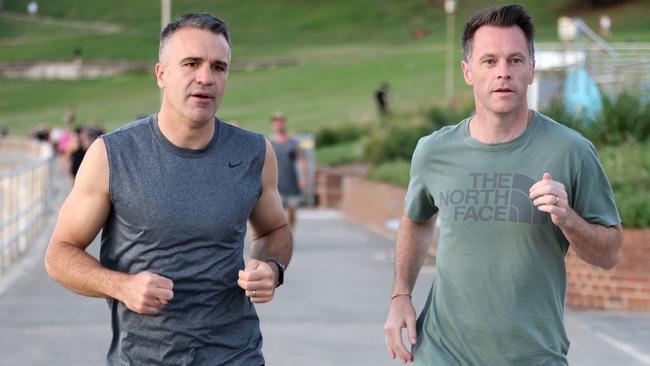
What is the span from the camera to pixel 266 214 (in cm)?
521

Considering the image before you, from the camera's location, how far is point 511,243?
481cm

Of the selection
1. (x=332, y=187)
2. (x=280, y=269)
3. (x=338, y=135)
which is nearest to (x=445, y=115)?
(x=332, y=187)

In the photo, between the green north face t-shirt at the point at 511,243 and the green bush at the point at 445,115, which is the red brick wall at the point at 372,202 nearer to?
the green bush at the point at 445,115

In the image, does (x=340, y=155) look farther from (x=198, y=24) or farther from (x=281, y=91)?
(x=281, y=91)

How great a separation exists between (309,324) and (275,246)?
6.79 m

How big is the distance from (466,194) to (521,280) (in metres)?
0.35

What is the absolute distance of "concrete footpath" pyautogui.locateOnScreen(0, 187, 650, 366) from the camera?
1037 cm

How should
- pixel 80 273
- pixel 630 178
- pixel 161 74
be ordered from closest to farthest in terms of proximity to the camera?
pixel 80 273 < pixel 161 74 < pixel 630 178

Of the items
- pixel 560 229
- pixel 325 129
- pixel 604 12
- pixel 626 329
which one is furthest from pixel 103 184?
pixel 604 12

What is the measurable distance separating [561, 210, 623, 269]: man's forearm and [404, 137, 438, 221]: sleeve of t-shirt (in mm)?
691

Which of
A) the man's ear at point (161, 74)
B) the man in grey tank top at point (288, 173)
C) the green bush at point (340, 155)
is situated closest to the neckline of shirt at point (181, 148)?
the man's ear at point (161, 74)

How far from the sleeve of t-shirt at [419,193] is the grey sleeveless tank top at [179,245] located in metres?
0.66

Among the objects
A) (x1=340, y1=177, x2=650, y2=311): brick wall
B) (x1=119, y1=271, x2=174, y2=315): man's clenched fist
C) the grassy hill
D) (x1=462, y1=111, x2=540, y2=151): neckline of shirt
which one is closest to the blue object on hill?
(x1=340, y1=177, x2=650, y2=311): brick wall

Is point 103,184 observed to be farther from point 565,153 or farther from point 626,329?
point 626,329
